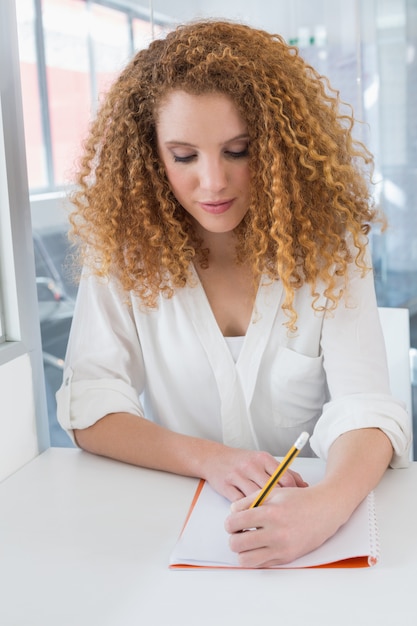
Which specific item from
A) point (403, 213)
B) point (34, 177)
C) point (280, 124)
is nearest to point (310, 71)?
point (280, 124)

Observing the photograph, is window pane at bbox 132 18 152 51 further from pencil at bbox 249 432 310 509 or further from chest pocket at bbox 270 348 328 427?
pencil at bbox 249 432 310 509

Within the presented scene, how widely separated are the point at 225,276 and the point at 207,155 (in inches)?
10.7

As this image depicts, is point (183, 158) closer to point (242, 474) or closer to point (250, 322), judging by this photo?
point (250, 322)

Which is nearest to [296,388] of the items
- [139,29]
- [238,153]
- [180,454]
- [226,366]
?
[226,366]

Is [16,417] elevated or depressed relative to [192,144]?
depressed

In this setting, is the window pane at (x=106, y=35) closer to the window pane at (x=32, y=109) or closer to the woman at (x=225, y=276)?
the window pane at (x=32, y=109)

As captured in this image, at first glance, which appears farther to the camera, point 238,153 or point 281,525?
point 238,153

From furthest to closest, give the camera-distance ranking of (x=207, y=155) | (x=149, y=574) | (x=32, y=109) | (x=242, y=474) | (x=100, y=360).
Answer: (x=32, y=109), (x=100, y=360), (x=207, y=155), (x=242, y=474), (x=149, y=574)

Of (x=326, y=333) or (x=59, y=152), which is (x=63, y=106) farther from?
(x=326, y=333)

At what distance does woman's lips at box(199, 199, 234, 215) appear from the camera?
123cm

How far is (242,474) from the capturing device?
3.48 feet

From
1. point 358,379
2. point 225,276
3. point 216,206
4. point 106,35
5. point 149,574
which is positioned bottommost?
point 149,574

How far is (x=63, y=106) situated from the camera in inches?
99.2

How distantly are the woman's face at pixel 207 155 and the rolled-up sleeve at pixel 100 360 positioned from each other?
23 centimetres
